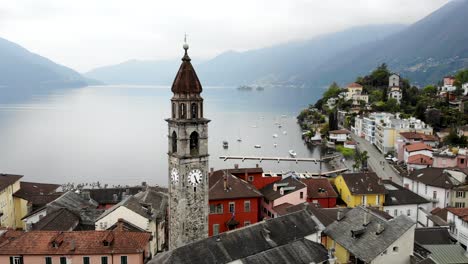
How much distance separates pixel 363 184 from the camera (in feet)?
152

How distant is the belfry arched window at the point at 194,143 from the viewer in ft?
88.8

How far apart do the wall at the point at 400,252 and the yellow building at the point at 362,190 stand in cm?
1805

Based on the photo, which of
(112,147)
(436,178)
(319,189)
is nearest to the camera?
(319,189)

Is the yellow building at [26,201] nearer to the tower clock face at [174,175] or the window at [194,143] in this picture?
the tower clock face at [174,175]

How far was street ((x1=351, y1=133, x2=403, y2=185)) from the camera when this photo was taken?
67.8m

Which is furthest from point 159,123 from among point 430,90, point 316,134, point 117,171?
point 430,90

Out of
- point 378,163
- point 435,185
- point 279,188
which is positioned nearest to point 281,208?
point 279,188

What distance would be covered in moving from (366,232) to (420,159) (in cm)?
4706

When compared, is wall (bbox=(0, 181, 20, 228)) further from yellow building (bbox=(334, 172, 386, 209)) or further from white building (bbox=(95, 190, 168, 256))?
yellow building (bbox=(334, 172, 386, 209))

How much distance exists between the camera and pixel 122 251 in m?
29.3

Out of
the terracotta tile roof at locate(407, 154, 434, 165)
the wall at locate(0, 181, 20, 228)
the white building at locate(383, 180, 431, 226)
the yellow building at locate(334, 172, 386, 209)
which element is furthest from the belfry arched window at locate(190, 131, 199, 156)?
the terracotta tile roof at locate(407, 154, 434, 165)

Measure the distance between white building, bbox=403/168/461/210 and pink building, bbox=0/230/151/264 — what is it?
3353 centimetres

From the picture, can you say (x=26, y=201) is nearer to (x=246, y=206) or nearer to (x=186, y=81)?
(x=246, y=206)

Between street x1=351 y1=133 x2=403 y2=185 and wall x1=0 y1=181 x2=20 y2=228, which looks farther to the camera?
street x1=351 y1=133 x2=403 y2=185
